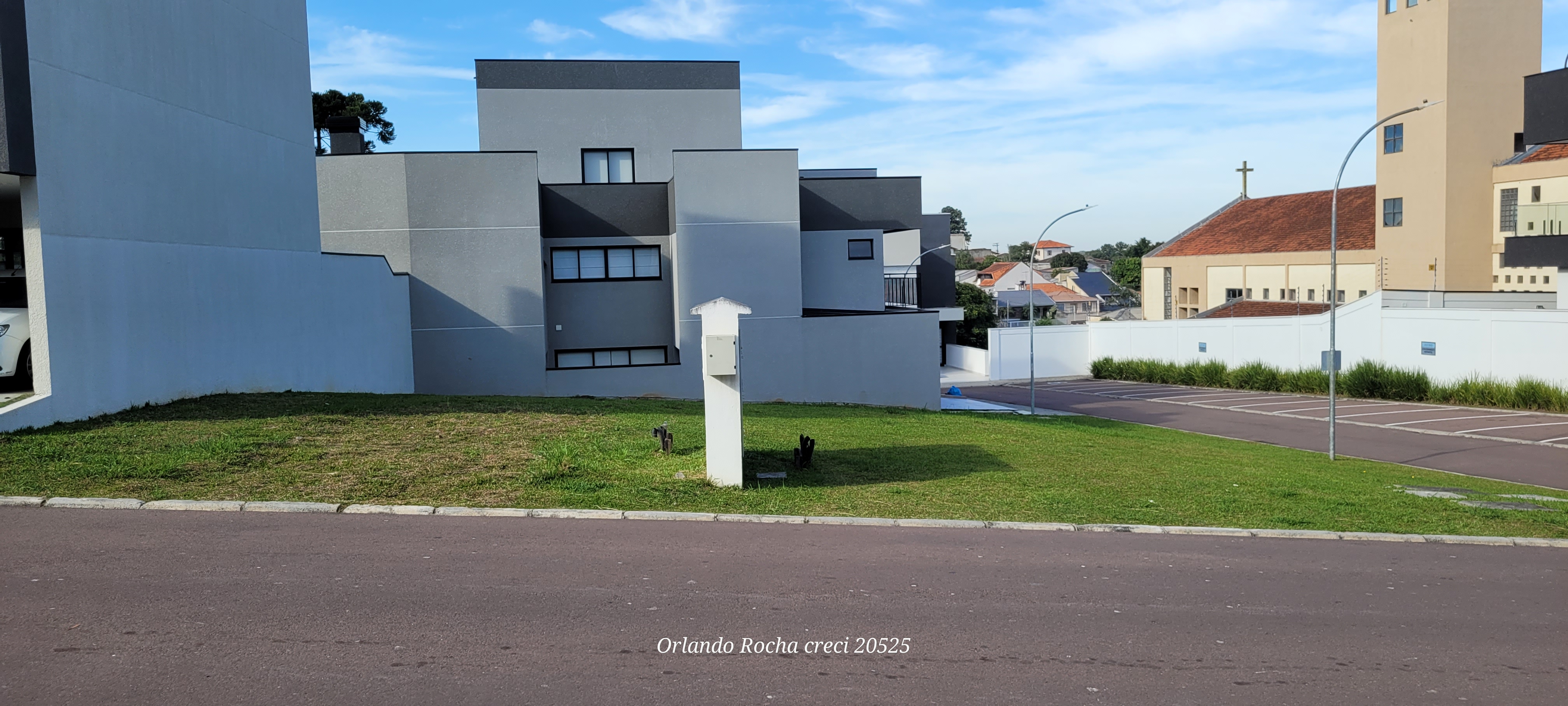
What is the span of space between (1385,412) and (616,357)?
22764mm

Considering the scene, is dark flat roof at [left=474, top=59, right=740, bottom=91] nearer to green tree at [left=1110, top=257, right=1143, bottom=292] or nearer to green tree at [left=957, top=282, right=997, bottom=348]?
green tree at [left=957, top=282, right=997, bottom=348]

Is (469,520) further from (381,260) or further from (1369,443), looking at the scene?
(1369,443)

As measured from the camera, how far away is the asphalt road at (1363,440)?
20.2 metres

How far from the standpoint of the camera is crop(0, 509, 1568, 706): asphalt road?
221 inches

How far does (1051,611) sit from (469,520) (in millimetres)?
4974

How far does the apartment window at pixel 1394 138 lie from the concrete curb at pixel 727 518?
134 ft

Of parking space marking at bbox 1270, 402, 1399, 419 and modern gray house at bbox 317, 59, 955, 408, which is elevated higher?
modern gray house at bbox 317, 59, 955, 408

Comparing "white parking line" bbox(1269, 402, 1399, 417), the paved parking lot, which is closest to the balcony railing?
the paved parking lot

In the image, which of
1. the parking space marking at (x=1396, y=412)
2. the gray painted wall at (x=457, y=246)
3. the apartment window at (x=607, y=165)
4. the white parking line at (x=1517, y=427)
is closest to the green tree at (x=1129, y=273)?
the parking space marking at (x=1396, y=412)

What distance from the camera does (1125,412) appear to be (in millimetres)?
33188

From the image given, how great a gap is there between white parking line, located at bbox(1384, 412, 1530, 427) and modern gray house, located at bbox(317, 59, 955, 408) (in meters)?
13.1

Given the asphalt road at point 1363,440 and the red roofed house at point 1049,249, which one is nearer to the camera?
the asphalt road at point 1363,440

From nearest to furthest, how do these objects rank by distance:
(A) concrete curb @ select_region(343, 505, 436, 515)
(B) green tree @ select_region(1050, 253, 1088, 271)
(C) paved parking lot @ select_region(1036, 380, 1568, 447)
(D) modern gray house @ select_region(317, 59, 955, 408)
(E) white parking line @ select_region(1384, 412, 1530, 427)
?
(A) concrete curb @ select_region(343, 505, 436, 515) < (D) modern gray house @ select_region(317, 59, 955, 408) < (C) paved parking lot @ select_region(1036, 380, 1568, 447) < (E) white parking line @ select_region(1384, 412, 1530, 427) < (B) green tree @ select_region(1050, 253, 1088, 271)

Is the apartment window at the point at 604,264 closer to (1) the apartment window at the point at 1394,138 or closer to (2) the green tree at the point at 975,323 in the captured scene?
(1) the apartment window at the point at 1394,138
